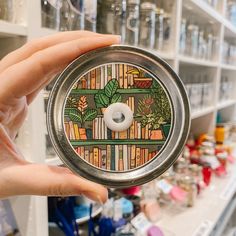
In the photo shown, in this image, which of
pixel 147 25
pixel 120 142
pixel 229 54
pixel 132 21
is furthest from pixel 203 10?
pixel 120 142

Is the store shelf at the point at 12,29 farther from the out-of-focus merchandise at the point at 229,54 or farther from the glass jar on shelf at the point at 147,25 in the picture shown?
the out-of-focus merchandise at the point at 229,54

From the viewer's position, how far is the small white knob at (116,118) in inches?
14.4

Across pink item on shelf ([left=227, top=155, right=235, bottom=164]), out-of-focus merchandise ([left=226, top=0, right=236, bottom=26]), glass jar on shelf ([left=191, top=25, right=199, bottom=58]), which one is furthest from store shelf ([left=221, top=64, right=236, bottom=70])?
pink item on shelf ([left=227, top=155, right=235, bottom=164])

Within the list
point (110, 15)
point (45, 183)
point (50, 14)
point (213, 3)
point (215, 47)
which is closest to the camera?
point (45, 183)

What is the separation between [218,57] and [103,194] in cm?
151

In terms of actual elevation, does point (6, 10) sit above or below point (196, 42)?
below

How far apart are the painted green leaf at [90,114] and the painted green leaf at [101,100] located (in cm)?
1

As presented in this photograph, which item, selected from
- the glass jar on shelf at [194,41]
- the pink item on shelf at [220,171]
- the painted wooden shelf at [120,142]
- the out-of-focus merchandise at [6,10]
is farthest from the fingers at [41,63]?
the pink item on shelf at [220,171]

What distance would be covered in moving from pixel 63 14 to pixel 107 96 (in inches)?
14.6

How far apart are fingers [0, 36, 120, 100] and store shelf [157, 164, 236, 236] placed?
2.36 ft

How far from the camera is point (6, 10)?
52 cm

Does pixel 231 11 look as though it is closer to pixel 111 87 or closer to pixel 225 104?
pixel 225 104

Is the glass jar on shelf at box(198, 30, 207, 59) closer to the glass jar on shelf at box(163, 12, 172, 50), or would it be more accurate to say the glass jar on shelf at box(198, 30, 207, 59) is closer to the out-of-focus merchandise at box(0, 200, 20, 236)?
the glass jar on shelf at box(163, 12, 172, 50)

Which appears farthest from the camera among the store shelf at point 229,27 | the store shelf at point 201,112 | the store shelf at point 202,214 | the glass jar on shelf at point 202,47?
the store shelf at point 229,27
